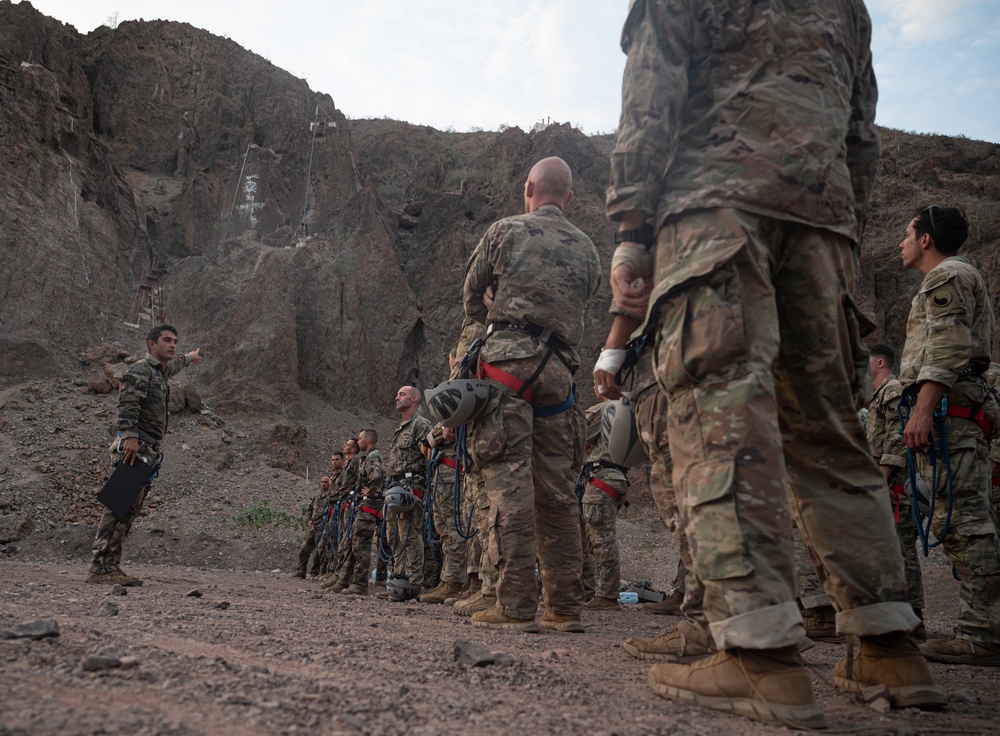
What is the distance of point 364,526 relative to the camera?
855cm

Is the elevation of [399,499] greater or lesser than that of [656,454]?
greater

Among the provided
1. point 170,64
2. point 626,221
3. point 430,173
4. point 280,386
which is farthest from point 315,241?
point 626,221

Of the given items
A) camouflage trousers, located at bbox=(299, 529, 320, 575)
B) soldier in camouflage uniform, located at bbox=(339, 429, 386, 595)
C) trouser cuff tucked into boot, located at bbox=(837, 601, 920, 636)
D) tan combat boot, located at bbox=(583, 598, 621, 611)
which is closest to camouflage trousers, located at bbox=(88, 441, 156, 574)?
soldier in camouflage uniform, located at bbox=(339, 429, 386, 595)

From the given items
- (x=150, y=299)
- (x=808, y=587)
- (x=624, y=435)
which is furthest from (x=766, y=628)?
(x=150, y=299)

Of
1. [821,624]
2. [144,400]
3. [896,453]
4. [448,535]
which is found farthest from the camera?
[448,535]

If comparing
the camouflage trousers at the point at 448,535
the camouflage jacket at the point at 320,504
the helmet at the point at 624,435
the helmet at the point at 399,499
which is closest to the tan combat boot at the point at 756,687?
the helmet at the point at 624,435

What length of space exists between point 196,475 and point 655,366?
16571 mm

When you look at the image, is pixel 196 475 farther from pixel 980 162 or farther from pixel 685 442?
pixel 980 162

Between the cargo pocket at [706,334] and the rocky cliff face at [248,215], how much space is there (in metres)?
20.3

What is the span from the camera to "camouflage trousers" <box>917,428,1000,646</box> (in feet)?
11.8

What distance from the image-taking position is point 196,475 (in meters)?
16.7

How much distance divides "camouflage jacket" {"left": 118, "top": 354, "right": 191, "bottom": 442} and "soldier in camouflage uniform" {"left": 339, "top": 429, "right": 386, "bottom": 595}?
2.53 metres

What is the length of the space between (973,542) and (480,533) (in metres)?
2.75

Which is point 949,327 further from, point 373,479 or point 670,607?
point 373,479
